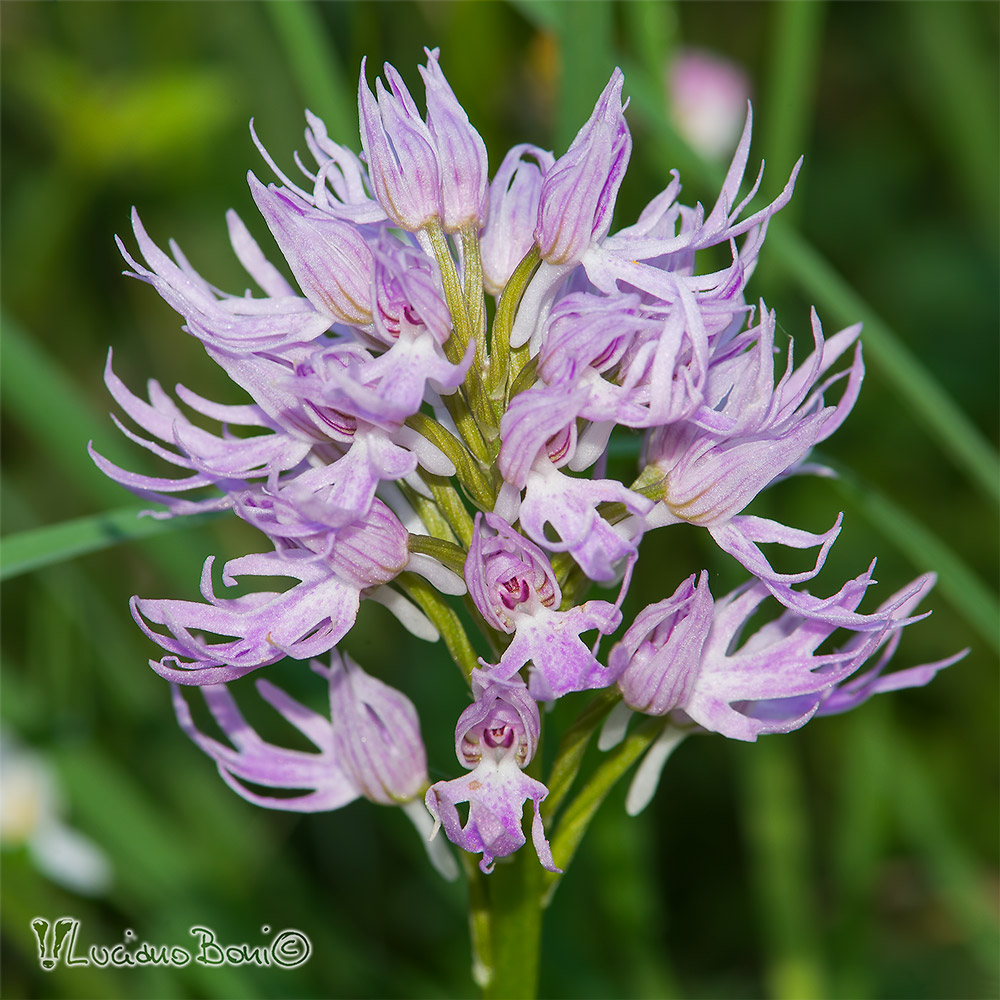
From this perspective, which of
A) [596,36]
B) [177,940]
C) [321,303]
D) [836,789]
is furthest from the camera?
[836,789]

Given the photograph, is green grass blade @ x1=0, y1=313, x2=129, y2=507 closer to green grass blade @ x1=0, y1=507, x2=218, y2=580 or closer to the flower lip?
green grass blade @ x1=0, y1=507, x2=218, y2=580

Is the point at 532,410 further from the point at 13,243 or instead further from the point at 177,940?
the point at 13,243

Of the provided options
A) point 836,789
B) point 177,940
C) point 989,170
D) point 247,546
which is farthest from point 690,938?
point 989,170

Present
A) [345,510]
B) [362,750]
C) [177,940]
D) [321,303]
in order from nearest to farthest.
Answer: [345,510] < [321,303] < [362,750] < [177,940]

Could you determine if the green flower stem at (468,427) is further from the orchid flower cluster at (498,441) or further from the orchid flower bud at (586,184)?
the orchid flower bud at (586,184)

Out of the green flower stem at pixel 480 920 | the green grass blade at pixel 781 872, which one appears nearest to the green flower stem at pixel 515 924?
the green flower stem at pixel 480 920
